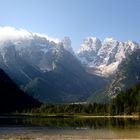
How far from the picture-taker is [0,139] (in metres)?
94.9

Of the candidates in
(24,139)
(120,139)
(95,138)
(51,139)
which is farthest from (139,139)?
(24,139)

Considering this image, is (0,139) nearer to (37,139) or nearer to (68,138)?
(37,139)

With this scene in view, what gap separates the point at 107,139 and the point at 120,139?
128 inches

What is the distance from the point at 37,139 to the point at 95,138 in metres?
13.9

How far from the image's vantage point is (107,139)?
95500mm

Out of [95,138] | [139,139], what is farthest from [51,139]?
[139,139]

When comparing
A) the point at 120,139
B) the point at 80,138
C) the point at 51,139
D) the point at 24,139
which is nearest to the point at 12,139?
the point at 24,139

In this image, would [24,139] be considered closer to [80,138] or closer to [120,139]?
[80,138]

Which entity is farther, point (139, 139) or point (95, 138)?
point (95, 138)

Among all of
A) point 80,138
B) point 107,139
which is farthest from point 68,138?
point 107,139

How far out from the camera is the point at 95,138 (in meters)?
98.4

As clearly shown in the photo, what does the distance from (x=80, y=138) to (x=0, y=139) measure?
1877 centimetres

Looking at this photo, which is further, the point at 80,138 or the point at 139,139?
the point at 80,138

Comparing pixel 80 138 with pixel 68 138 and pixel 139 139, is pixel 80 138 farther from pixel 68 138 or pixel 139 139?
pixel 139 139
